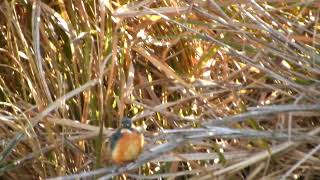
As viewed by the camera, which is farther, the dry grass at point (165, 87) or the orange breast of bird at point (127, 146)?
the dry grass at point (165, 87)

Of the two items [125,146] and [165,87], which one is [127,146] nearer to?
[125,146]

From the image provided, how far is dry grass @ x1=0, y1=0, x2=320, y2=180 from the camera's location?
48.1 inches

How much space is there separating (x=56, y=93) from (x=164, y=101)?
0.71 ft

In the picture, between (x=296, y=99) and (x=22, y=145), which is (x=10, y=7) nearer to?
(x=22, y=145)

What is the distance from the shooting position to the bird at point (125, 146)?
1.11 m

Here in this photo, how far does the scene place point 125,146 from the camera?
1111 mm

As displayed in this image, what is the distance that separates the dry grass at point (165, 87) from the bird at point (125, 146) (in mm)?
25

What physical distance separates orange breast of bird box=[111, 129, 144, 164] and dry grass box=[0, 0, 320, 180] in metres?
0.03

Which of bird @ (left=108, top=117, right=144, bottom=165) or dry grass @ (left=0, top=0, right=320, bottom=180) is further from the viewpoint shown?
dry grass @ (left=0, top=0, right=320, bottom=180)

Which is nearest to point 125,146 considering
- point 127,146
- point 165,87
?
point 127,146

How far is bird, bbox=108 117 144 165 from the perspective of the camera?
111 cm

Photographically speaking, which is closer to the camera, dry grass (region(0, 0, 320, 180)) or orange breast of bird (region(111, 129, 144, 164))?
orange breast of bird (region(111, 129, 144, 164))

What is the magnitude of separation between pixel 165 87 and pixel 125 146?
339mm

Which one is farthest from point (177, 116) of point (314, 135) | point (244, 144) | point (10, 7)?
point (10, 7)
